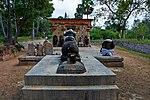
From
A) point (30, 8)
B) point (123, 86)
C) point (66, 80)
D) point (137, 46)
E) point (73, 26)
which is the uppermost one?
point (30, 8)

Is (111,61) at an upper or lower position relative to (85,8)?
lower

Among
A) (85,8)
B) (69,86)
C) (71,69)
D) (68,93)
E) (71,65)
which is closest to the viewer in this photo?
(68,93)

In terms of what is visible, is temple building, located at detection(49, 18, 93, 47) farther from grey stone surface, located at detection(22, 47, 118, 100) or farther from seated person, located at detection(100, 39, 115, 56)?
grey stone surface, located at detection(22, 47, 118, 100)

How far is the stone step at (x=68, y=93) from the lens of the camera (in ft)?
12.6

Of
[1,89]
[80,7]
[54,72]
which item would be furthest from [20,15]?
[80,7]

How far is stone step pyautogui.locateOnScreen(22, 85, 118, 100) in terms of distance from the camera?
3.84 m

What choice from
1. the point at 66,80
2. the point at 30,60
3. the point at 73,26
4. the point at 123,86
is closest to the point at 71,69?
the point at 66,80

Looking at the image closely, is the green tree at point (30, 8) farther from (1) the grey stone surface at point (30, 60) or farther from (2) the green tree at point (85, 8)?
(2) the green tree at point (85, 8)

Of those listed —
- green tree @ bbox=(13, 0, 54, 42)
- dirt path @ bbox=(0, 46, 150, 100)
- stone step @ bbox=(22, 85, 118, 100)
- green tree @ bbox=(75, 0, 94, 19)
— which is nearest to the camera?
stone step @ bbox=(22, 85, 118, 100)

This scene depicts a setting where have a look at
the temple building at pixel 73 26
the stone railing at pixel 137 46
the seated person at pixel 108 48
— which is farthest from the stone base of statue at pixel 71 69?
the stone railing at pixel 137 46

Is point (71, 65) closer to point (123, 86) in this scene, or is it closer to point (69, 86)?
point (69, 86)

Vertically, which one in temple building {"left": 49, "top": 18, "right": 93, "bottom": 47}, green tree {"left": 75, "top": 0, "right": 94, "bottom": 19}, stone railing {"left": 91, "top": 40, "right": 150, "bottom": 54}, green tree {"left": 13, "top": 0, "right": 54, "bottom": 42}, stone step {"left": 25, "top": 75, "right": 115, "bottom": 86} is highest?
green tree {"left": 75, "top": 0, "right": 94, "bottom": 19}

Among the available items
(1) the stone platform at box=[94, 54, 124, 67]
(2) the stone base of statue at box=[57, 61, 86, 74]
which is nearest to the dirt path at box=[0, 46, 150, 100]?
(2) the stone base of statue at box=[57, 61, 86, 74]

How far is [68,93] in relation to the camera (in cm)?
385
